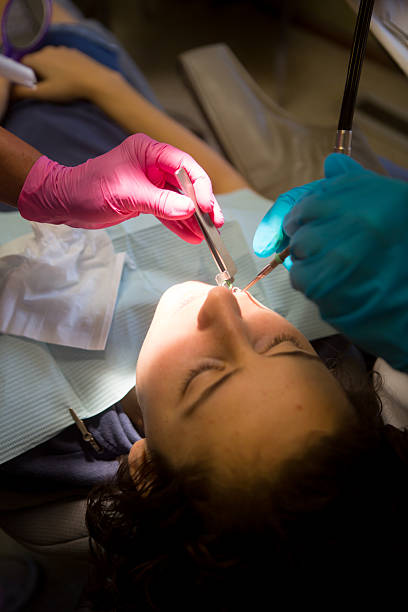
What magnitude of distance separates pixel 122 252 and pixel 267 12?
111 inches

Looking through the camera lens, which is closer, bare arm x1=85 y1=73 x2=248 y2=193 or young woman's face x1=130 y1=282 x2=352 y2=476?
young woman's face x1=130 y1=282 x2=352 y2=476

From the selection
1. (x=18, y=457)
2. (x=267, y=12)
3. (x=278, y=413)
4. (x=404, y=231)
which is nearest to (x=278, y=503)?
(x=278, y=413)

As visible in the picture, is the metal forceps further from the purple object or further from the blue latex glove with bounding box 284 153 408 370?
the purple object

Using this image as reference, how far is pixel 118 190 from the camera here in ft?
3.21

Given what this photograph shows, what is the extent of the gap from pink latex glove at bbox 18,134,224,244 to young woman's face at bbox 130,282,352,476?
0.28 meters

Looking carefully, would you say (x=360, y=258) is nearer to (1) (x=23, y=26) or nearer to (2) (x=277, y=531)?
(2) (x=277, y=531)

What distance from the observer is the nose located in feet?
2.48

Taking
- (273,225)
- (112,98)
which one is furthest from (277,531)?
(112,98)

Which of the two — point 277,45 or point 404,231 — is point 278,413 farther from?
point 277,45

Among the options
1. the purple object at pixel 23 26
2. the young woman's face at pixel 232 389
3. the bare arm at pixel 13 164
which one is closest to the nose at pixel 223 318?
the young woman's face at pixel 232 389

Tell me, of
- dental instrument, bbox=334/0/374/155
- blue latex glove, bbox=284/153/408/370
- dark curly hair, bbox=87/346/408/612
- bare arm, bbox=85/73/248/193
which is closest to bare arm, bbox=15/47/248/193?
bare arm, bbox=85/73/248/193

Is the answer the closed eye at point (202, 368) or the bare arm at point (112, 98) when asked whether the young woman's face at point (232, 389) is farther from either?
the bare arm at point (112, 98)

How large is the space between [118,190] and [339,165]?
0.48 metres

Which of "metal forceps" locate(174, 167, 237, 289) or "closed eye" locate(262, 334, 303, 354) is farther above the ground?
"metal forceps" locate(174, 167, 237, 289)
